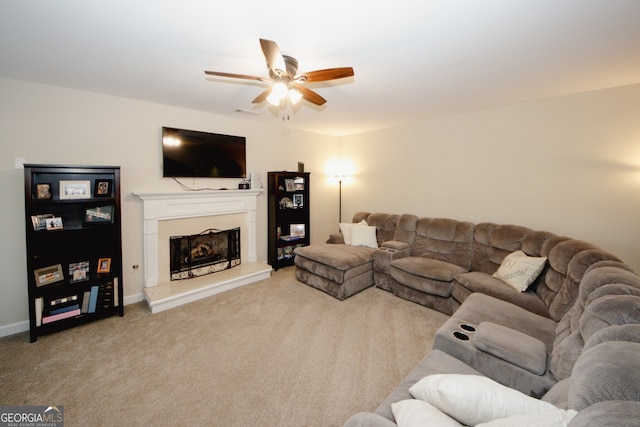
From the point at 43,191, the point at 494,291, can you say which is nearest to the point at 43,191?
the point at 43,191

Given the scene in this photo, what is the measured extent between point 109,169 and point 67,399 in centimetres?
205

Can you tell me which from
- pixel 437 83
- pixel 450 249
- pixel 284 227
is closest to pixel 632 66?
pixel 437 83

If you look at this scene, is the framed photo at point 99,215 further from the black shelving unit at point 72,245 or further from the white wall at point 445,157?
the white wall at point 445,157

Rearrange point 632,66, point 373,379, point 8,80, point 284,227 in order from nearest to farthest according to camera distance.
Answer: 1. point 373,379
2. point 632,66
3. point 8,80
4. point 284,227

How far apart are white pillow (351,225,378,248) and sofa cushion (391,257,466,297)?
0.65m

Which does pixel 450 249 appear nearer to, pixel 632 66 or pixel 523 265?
pixel 523 265

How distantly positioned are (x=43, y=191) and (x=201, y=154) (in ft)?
5.38

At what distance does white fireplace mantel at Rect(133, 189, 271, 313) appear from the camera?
127 inches

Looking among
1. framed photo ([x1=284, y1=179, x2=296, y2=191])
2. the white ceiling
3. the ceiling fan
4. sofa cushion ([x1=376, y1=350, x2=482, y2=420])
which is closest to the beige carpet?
sofa cushion ([x1=376, y1=350, x2=482, y2=420])

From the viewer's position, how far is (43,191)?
2.55 m

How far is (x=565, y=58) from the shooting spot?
6.96 ft

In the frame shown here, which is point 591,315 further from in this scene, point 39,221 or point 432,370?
point 39,221

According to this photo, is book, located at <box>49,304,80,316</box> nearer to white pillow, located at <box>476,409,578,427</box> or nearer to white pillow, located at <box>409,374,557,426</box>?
white pillow, located at <box>409,374,557,426</box>

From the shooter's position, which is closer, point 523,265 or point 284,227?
point 523,265
